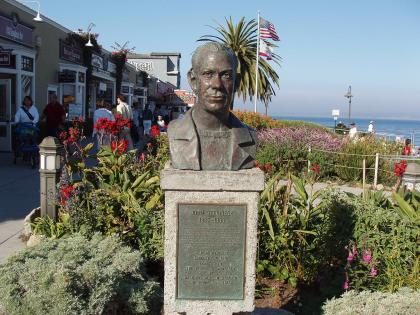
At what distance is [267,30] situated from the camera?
23141 millimetres

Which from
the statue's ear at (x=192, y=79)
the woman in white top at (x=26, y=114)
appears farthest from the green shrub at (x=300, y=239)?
the woman in white top at (x=26, y=114)

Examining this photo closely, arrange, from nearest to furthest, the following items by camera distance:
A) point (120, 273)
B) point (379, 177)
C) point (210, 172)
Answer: point (210, 172) < point (120, 273) < point (379, 177)

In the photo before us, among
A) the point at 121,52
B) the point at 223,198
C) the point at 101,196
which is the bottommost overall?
the point at 101,196

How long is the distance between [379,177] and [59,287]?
10.1 m

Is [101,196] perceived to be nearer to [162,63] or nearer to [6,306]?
[6,306]

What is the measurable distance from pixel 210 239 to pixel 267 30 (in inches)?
825

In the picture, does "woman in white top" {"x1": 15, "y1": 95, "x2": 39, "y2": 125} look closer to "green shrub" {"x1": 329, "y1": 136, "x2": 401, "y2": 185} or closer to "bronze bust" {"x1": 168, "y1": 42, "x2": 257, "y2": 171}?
"green shrub" {"x1": 329, "y1": 136, "x2": 401, "y2": 185}

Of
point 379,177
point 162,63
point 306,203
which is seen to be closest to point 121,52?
point 379,177

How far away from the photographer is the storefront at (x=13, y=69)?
13.3 m

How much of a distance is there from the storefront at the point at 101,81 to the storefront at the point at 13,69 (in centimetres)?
602

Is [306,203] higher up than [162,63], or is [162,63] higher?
[162,63]

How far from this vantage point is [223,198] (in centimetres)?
341

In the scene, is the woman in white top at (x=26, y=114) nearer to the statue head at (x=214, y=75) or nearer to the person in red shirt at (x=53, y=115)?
the person in red shirt at (x=53, y=115)

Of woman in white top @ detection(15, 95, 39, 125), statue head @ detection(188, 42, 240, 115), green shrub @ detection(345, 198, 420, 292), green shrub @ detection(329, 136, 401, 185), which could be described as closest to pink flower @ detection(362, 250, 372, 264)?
green shrub @ detection(345, 198, 420, 292)
